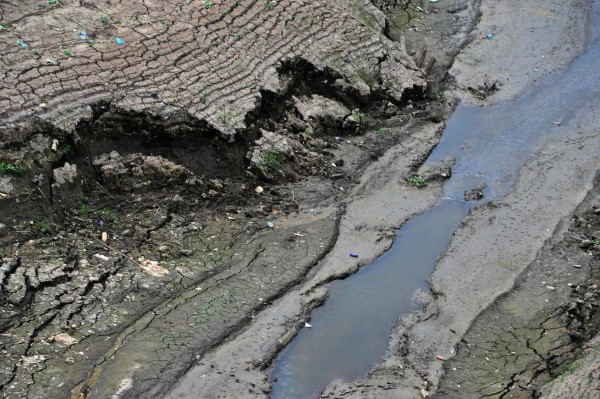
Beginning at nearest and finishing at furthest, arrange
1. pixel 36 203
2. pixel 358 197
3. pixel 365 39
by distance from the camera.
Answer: pixel 36 203, pixel 358 197, pixel 365 39

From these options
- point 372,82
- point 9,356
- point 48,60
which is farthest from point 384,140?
point 9,356

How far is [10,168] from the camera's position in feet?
25.5

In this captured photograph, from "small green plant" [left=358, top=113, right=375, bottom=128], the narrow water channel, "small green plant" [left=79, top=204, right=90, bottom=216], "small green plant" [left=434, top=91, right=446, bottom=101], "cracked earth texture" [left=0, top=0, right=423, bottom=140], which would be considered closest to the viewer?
the narrow water channel

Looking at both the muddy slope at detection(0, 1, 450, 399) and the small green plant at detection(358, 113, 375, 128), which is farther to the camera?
the small green plant at detection(358, 113, 375, 128)

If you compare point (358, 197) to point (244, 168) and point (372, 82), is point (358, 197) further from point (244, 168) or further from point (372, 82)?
point (372, 82)

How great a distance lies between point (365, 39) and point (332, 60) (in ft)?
2.67

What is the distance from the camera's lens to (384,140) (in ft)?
33.7

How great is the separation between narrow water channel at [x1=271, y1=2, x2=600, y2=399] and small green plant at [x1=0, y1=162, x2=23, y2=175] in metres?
2.81

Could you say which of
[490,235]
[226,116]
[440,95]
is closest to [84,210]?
[226,116]

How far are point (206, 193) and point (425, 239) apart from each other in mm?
2178

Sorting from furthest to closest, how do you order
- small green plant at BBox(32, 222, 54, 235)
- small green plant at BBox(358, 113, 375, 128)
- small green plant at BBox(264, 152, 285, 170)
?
1. small green plant at BBox(358, 113, 375, 128)
2. small green plant at BBox(264, 152, 285, 170)
3. small green plant at BBox(32, 222, 54, 235)

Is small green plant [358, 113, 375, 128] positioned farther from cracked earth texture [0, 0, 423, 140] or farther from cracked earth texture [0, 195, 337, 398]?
cracked earth texture [0, 195, 337, 398]

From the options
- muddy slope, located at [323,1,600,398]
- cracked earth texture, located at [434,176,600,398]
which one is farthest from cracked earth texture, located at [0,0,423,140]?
cracked earth texture, located at [434,176,600,398]

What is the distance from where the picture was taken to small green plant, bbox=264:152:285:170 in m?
9.15
